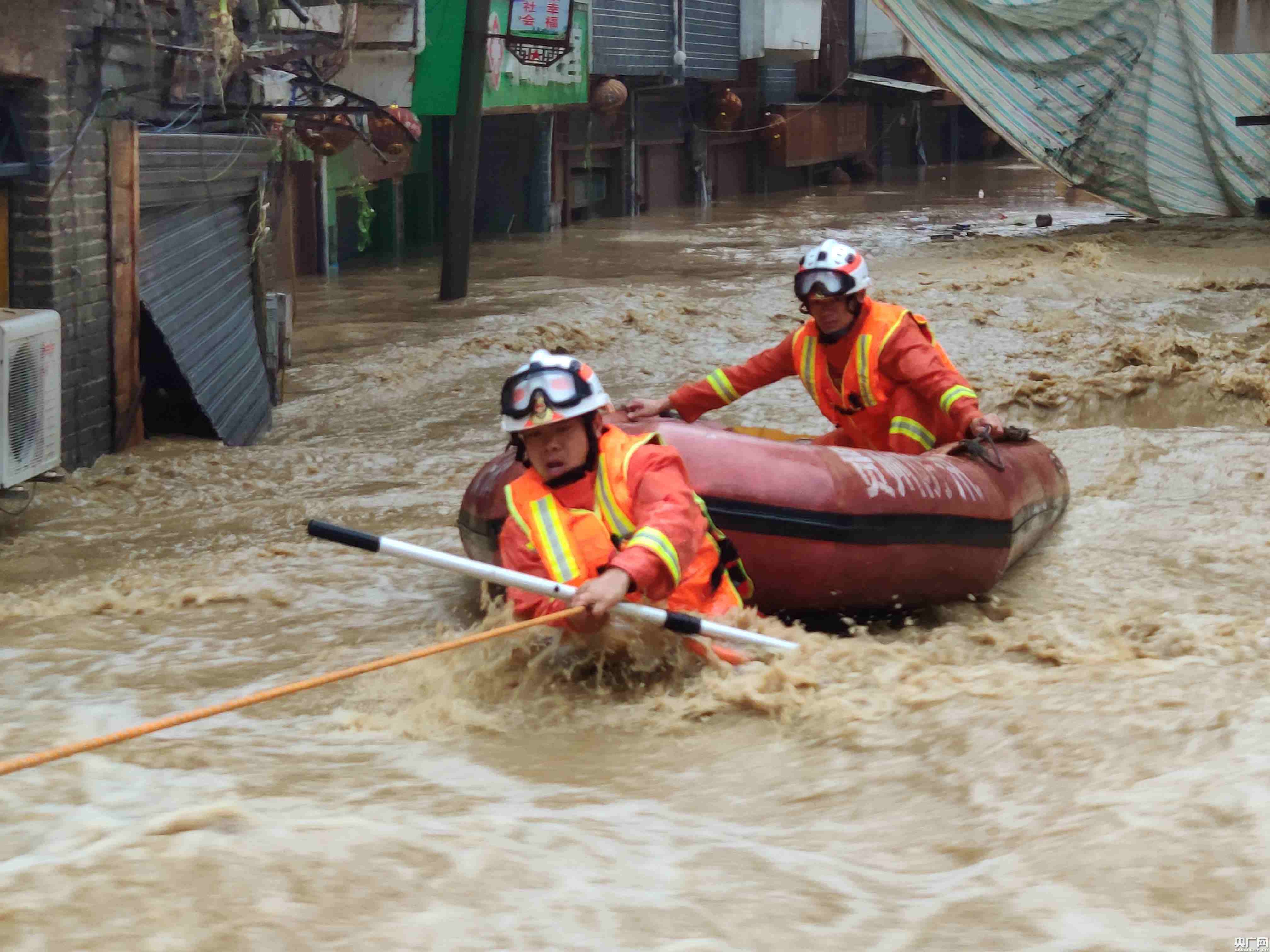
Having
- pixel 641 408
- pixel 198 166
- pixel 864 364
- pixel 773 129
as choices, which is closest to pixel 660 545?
pixel 641 408

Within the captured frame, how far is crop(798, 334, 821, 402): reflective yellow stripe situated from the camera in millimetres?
6441

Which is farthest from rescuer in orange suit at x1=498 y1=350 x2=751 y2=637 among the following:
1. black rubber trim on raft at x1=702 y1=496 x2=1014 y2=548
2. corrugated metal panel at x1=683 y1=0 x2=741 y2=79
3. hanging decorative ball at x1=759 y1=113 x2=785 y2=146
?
hanging decorative ball at x1=759 y1=113 x2=785 y2=146

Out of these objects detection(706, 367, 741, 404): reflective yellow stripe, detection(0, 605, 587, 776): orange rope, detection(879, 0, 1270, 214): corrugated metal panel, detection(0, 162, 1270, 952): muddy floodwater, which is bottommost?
detection(0, 162, 1270, 952): muddy floodwater

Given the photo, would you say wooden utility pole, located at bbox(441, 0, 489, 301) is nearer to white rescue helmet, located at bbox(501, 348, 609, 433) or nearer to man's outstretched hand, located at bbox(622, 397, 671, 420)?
man's outstretched hand, located at bbox(622, 397, 671, 420)

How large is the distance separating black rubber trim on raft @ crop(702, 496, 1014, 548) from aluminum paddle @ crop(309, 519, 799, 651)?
0.80 metres

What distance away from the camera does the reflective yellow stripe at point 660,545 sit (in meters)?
4.37

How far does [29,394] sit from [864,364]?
136 inches

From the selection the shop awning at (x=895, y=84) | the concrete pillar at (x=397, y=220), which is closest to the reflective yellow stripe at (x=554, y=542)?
the concrete pillar at (x=397, y=220)

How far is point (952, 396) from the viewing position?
19.9 feet

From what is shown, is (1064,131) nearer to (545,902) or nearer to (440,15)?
(440,15)

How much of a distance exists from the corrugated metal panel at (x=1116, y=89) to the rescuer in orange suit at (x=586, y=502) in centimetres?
1425

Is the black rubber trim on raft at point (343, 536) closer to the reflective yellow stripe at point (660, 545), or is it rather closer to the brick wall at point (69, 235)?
the reflective yellow stripe at point (660, 545)

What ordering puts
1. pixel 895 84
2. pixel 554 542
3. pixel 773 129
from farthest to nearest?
pixel 895 84 < pixel 773 129 < pixel 554 542

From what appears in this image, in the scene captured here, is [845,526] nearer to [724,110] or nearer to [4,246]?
[4,246]
